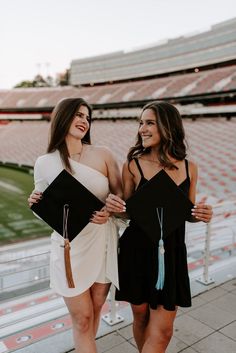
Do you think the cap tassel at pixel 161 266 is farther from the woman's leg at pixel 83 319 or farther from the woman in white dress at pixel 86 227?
the woman's leg at pixel 83 319

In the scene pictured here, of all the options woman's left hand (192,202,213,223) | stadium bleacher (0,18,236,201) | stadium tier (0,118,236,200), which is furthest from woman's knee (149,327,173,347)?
stadium bleacher (0,18,236,201)

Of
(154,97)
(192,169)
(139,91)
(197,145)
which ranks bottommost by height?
(197,145)

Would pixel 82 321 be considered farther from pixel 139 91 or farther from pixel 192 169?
pixel 139 91

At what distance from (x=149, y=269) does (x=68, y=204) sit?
1.50ft

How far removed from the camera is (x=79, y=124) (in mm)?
1398

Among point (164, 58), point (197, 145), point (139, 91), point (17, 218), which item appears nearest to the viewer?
point (17, 218)

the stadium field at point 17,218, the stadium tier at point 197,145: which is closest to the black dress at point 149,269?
the stadium field at point 17,218

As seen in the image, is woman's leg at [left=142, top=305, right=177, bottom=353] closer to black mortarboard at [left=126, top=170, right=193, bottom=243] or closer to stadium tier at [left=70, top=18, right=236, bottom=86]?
black mortarboard at [left=126, top=170, right=193, bottom=243]

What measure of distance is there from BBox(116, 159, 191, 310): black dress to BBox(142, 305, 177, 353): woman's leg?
4 centimetres

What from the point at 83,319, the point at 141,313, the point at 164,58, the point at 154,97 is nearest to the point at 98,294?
the point at 83,319

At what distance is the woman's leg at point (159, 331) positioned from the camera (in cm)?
142

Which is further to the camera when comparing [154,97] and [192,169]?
[154,97]

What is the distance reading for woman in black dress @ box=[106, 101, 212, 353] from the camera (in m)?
1.40

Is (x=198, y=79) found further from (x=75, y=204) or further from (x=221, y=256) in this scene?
(x=75, y=204)
